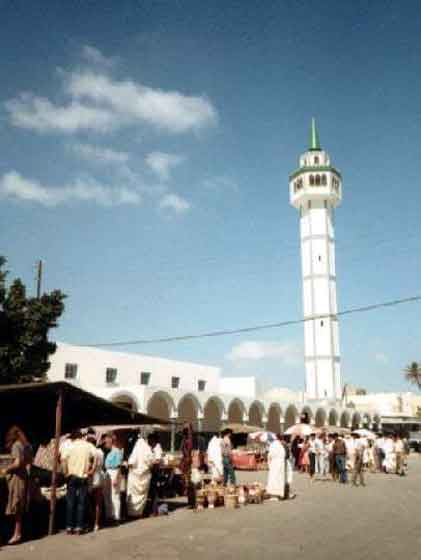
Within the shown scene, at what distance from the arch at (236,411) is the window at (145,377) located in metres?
5.96

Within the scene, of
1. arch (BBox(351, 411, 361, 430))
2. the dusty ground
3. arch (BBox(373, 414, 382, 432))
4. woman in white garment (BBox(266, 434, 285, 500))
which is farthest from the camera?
arch (BBox(373, 414, 382, 432))

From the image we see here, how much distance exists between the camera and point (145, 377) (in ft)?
127

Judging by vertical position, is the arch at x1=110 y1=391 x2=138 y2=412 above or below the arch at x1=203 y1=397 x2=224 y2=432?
above

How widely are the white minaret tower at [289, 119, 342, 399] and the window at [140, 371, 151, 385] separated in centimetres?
2273

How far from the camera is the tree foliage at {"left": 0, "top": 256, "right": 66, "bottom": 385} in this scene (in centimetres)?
1781

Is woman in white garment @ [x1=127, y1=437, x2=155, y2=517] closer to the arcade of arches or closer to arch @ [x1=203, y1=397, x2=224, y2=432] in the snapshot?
the arcade of arches

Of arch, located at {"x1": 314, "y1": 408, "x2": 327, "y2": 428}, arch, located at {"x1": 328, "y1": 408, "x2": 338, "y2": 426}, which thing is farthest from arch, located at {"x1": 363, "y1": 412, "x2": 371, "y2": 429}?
arch, located at {"x1": 314, "y1": 408, "x2": 327, "y2": 428}

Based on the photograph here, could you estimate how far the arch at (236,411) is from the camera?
37594mm

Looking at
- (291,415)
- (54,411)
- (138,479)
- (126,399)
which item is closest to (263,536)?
(138,479)

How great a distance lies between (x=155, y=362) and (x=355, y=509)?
29.8 meters

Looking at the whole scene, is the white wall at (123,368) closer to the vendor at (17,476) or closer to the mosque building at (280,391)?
the mosque building at (280,391)

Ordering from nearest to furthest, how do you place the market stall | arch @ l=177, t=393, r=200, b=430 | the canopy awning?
1. the market stall
2. the canopy awning
3. arch @ l=177, t=393, r=200, b=430

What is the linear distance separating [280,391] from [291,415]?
831 inches

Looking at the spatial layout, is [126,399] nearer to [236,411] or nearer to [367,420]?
[236,411]
